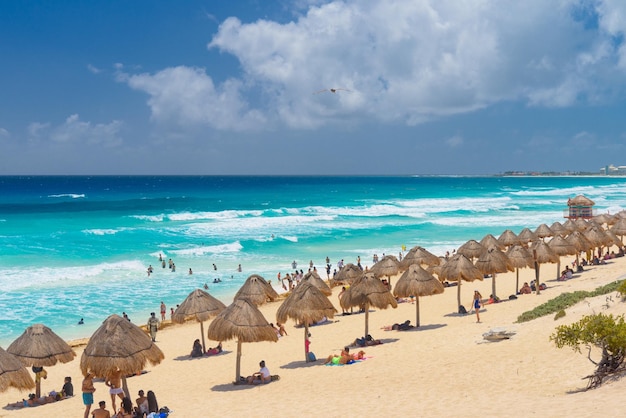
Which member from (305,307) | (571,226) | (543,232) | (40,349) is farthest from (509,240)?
(40,349)

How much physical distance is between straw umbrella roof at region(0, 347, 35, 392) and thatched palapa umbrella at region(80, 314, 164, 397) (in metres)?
1.25

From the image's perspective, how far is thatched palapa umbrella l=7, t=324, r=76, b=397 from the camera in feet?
39.0

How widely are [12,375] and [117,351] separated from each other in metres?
2.10

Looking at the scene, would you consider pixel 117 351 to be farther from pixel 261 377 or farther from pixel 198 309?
pixel 198 309

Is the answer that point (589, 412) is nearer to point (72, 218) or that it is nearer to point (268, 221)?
point (268, 221)

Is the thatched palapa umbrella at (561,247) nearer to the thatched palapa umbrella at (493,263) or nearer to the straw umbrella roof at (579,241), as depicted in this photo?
the straw umbrella roof at (579,241)

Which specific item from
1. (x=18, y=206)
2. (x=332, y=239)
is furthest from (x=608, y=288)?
(x=18, y=206)

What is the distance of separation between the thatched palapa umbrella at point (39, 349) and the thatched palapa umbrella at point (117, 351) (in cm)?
235

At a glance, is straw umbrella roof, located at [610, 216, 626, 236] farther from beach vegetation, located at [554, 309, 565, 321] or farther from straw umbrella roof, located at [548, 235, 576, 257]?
beach vegetation, located at [554, 309, 565, 321]

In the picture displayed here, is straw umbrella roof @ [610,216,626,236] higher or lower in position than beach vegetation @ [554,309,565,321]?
higher

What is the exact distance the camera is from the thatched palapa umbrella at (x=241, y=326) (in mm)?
11570

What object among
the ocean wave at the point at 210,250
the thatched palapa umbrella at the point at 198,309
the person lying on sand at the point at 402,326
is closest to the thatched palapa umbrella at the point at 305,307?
the thatched palapa umbrella at the point at 198,309

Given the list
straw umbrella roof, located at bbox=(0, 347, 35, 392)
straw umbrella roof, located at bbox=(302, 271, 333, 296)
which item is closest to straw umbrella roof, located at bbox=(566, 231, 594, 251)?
straw umbrella roof, located at bbox=(302, 271, 333, 296)

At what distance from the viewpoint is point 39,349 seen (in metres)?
12.0
